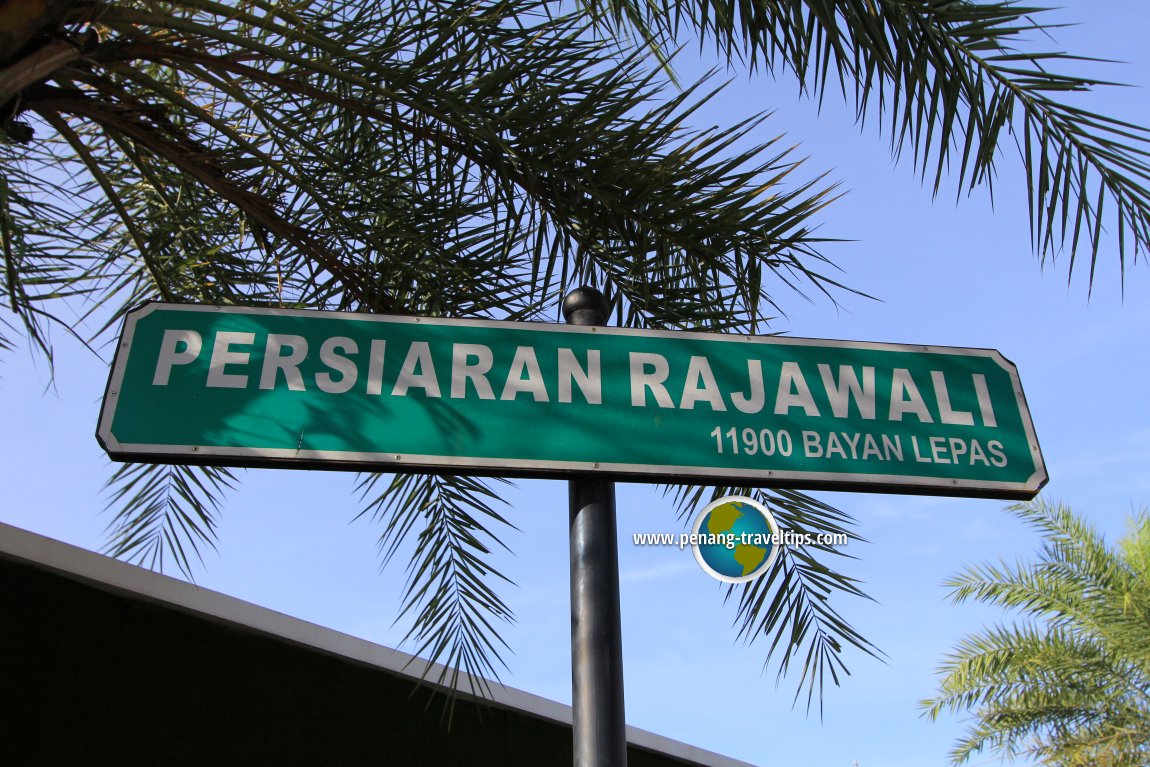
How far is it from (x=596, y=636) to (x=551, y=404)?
1.64 ft

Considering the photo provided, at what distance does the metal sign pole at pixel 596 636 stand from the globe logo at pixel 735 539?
92cm

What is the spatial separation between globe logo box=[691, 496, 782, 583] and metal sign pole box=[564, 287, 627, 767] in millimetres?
922

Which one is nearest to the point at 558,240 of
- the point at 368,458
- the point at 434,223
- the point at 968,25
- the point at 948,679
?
the point at 434,223

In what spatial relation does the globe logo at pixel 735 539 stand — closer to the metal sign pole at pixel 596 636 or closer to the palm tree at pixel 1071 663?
the metal sign pole at pixel 596 636

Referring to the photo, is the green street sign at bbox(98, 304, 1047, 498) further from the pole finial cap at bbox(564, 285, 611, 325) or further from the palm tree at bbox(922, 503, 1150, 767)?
the palm tree at bbox(922, 503, 1150, 767)

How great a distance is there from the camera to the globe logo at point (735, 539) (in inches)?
105

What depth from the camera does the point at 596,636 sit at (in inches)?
57.8

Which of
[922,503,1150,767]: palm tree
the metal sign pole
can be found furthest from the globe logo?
[922,503,1150,767]: palm tree

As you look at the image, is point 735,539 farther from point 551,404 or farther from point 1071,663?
point 1071,663

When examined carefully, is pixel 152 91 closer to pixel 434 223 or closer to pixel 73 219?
pixel 73 219

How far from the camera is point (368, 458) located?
1734 millimetres

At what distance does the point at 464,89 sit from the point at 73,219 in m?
1.75

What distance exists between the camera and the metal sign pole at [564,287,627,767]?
1370 mm

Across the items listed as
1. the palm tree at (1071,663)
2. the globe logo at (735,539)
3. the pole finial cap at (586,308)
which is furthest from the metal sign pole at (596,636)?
the palm tree at (1071,663)
